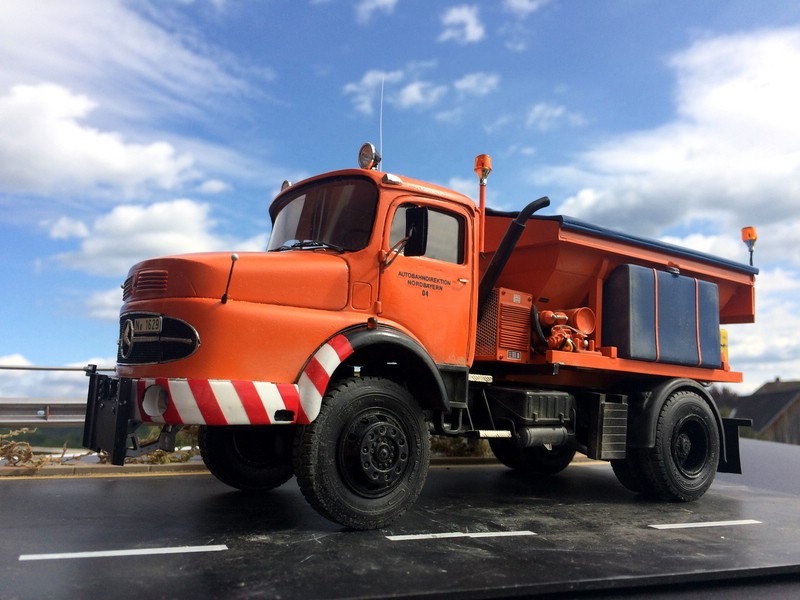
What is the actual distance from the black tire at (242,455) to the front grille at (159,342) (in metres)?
1.44

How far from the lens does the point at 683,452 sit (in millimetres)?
7711

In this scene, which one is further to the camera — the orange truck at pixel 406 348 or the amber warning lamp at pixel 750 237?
the amber warning lamp at pixel 750 237

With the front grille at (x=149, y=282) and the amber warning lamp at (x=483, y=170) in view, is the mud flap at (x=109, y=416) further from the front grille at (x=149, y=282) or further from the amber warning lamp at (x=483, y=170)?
the amber warning lamp at (x=483, y=170)

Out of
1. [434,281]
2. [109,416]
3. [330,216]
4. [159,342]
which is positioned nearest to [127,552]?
[109,416]

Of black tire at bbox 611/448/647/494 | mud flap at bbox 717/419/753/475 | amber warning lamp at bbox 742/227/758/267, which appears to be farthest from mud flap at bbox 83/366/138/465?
amber warning lamp at bbox 742/227/758/267

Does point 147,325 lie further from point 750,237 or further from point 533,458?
point 750,237

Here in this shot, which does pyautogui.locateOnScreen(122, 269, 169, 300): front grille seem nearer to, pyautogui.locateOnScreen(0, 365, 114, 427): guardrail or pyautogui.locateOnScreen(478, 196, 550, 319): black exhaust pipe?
pyautogui.locateOnScreen(478, 196, 550, 319): black exhaust pipe

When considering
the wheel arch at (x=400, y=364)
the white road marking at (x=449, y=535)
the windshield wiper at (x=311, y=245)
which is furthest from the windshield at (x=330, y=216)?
the white road marking at (x=449, y=535)

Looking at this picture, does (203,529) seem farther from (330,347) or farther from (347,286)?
(347,286)

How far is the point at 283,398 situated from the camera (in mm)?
5016

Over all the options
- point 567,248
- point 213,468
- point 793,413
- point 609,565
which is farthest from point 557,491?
point 793,413

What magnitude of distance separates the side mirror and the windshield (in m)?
0.32

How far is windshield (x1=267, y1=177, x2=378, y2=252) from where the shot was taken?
5770 mm

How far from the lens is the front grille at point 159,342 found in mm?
4914
